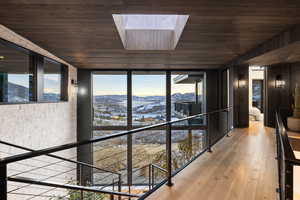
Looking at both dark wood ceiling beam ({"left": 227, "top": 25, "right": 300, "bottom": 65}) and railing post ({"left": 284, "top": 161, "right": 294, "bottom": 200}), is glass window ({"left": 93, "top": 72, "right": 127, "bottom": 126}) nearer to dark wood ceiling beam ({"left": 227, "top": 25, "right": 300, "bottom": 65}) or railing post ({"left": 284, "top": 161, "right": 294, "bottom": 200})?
dark wood ceiling beam ({"left": 227, "top": 25, "right": 300, "bottom": 65})

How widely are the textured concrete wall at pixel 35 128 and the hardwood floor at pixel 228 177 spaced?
1.69 meters

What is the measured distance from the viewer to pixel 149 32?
3.90m

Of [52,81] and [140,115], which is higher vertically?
[52,81]

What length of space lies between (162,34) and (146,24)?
0.40 meters

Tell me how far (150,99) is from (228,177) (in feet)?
14.2

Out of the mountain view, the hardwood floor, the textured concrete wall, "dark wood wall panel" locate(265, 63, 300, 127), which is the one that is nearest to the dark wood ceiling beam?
the hardwood floor

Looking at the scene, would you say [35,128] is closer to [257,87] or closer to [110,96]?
[110,96]

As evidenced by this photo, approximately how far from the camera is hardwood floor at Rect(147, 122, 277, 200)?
2227 millimetres

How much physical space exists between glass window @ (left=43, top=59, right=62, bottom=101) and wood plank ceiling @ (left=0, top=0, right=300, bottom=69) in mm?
757

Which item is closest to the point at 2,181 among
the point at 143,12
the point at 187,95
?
the point at 143,12

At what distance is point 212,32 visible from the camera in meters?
3.07

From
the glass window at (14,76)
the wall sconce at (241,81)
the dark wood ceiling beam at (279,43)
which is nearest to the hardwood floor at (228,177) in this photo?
the dark wood ceiling beam at (279,43)

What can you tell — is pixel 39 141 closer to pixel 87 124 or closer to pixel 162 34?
pixel 87 124

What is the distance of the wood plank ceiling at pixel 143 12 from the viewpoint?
221 cm
